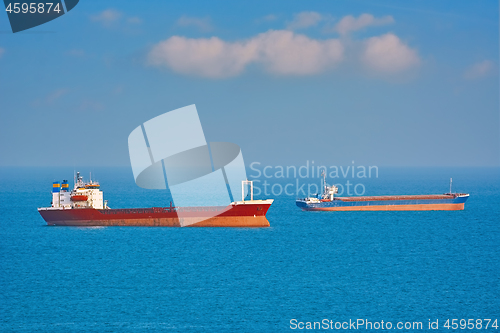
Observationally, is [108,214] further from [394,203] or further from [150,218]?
[394,203]

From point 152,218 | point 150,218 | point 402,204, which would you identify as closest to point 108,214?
point 150,218

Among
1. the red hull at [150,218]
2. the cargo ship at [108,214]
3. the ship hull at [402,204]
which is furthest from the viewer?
the ship hull at [402,204]

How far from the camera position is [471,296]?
37.2 m

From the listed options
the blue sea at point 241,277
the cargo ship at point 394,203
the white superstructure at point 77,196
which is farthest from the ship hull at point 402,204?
the white superstructure at point 77,196

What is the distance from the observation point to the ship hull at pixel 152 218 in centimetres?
6456

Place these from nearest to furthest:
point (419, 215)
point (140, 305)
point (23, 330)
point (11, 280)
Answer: point (23, 330) < point (140, 305) < point (11, 280) < point (419, 215)

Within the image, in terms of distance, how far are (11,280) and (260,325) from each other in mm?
20768

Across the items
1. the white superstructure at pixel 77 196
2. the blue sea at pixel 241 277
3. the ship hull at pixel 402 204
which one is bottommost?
the blue sea at pixel 241 277

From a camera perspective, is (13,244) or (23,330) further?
(13,244)

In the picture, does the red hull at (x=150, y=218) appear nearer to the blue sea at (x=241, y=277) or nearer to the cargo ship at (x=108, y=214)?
the cargo ship at (x=108, y=214)

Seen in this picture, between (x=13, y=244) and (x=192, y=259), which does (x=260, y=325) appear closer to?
(x=192, y=259)

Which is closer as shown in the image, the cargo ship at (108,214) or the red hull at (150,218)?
the red hull at (150,218)

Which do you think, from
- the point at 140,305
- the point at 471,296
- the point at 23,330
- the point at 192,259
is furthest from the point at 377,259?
the point at 23,330

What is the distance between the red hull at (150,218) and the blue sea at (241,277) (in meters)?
1.02
